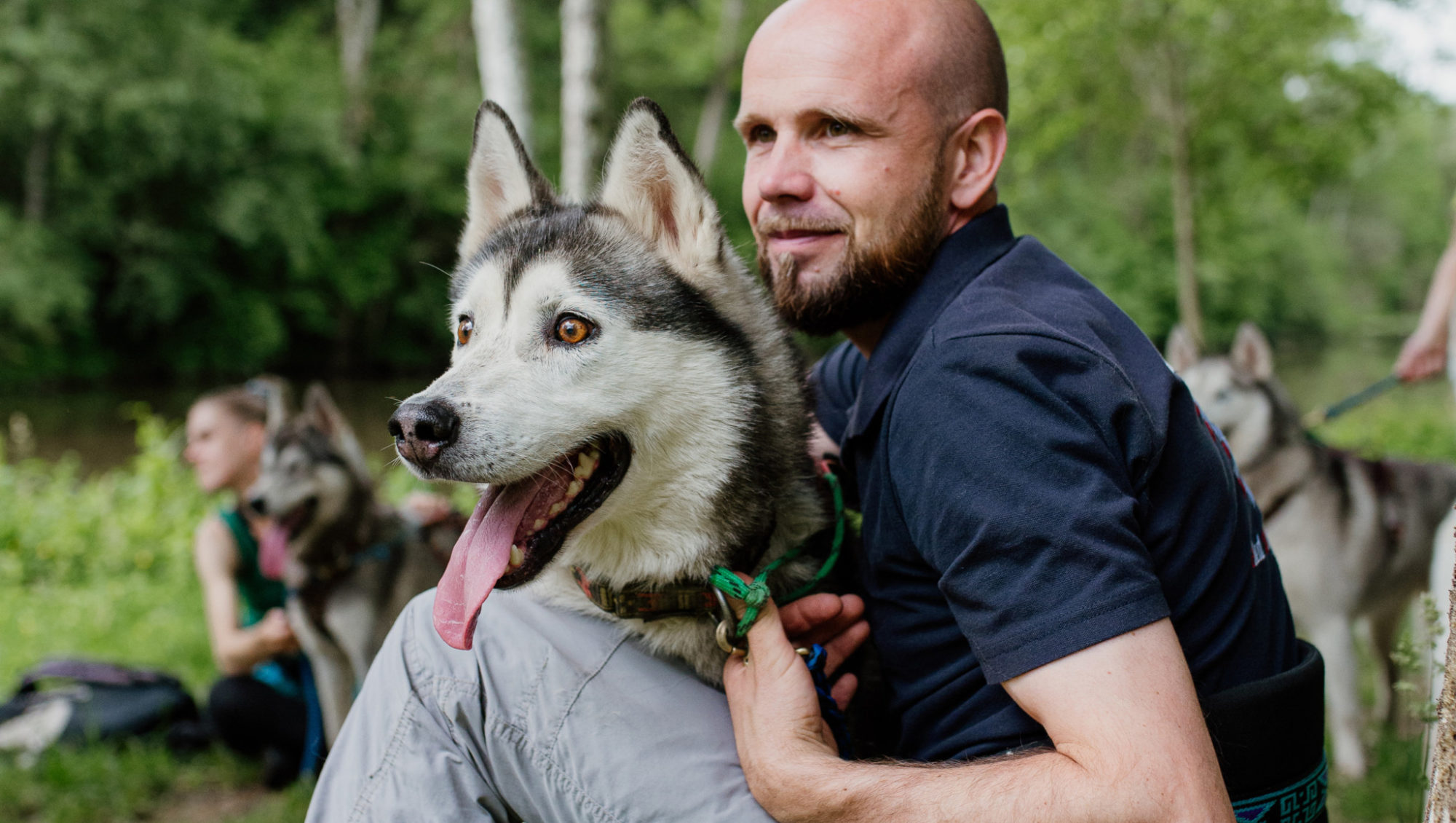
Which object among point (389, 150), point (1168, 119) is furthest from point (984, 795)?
point (389, 150)

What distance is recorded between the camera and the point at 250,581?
468cm

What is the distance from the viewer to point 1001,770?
1.59 m

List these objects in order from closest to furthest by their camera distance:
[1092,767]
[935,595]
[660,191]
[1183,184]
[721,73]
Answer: [1092,767] → [935,595] → [660,191] → [1183,184] → [721,73]

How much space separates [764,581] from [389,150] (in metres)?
27.4

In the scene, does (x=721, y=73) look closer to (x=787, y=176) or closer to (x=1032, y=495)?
(x=787, y=176)

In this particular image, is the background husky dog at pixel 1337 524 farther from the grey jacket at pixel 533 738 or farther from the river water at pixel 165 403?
the river water at pixel 165 403

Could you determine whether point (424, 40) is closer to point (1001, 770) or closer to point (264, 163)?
point (264, 163)

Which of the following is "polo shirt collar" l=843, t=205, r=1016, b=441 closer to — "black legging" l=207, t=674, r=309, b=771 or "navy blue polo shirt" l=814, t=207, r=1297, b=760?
"navy blue polo shirt" l=814, t=207, r=1297, b=760

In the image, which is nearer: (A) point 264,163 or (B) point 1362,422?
(B) point 1362,422

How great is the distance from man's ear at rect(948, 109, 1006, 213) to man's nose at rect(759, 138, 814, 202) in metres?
0.32

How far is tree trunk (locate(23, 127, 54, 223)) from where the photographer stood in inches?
757

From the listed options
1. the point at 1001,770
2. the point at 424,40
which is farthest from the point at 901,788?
the point at 424,40

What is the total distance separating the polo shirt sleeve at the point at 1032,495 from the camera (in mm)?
1500

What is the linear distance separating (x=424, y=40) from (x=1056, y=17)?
21.8 metres
